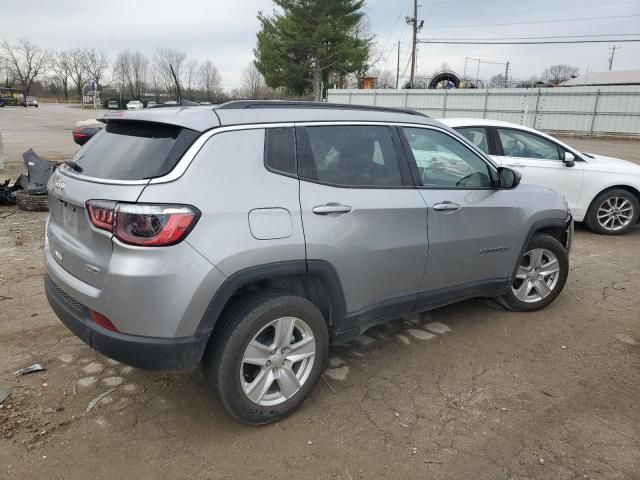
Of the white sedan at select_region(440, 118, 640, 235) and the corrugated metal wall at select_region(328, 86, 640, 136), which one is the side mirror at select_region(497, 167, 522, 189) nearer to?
the white sedan at select_region(440, 118, 640, 235)

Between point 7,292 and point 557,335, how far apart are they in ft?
16.0

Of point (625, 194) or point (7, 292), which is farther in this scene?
point (625, 194)

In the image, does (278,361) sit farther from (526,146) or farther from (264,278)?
(526,146)

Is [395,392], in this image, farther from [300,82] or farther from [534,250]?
[300,82]

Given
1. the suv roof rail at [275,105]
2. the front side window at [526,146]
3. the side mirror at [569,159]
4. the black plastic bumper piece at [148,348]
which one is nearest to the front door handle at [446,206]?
the suv roof rail at [275,105]

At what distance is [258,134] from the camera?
8.84 ft

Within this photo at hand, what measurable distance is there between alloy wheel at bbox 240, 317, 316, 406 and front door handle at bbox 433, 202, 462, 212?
1279mm

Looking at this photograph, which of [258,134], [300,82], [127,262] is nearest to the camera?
[127,262]

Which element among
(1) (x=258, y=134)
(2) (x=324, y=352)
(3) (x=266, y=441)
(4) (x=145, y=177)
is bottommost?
(3) (x=266, y=441)

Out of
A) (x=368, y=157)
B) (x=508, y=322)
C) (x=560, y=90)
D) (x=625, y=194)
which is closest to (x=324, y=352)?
(x=368, y=157)

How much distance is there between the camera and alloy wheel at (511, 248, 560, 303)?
14.3ft

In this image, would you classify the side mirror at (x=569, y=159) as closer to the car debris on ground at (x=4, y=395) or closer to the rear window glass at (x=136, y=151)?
the rear window glass at (x=136, y=151)

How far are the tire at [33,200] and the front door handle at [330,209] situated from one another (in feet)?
20.7

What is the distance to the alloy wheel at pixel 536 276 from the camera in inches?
172
